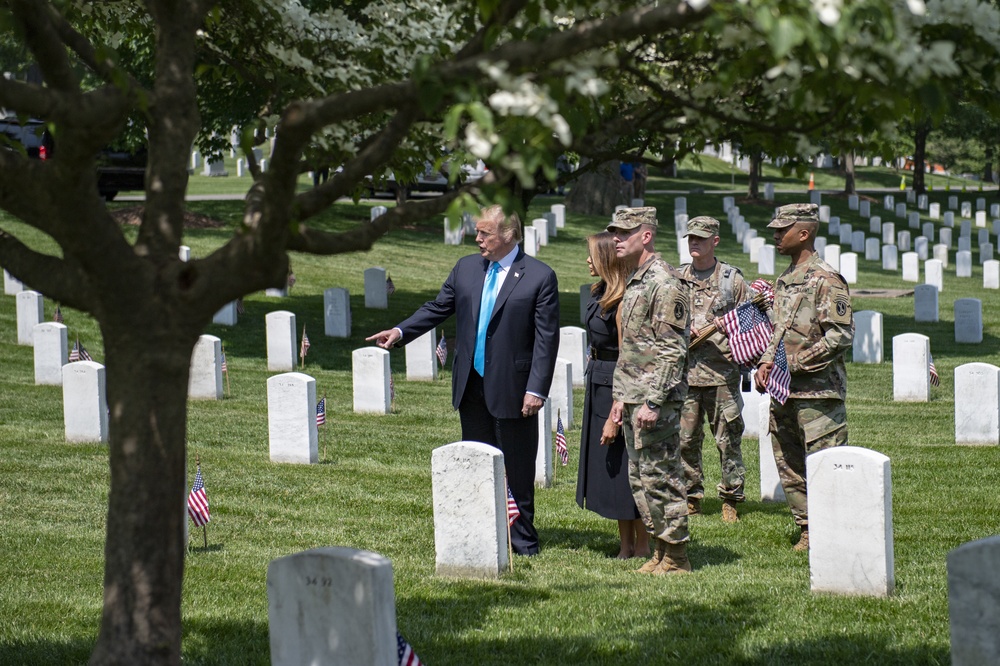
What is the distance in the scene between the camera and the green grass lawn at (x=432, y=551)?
595cm

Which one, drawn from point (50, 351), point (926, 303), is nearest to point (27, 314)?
point (50, 351)

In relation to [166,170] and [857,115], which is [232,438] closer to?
[166,170]

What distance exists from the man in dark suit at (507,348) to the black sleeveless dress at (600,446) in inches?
10.8

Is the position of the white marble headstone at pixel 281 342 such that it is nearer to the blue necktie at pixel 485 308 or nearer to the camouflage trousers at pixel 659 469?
the blue necktie at pixel 485 308

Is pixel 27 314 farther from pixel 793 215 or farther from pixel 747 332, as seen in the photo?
pixel 793 215

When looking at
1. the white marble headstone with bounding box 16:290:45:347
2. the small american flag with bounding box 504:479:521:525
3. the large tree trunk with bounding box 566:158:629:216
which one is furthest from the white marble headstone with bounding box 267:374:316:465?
the large tree trunk with bounding box 566:158:629:216

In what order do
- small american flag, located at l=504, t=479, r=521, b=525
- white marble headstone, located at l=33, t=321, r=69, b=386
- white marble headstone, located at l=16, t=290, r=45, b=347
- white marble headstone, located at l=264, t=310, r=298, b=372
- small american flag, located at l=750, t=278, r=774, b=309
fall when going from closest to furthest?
small american flag, located at l=504, t=479, r=521, b=525, small american flag, located at l=750, t=278, r=774, b=309, white marble headstone, located at l=33, t=321, r=69, b=386, white marble headstone, located at l=264, t=310, r=298, b=372, white marble headstone, located at l=16, t=290, r=45, b=347

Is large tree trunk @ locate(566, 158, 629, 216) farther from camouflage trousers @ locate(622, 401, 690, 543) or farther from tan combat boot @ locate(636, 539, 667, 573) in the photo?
camouflage trousers @ locate(622, 401, 690, 543)

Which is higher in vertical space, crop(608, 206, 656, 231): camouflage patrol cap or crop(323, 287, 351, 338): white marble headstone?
crop(608, 206, 656, 231): camouflage patrol cap

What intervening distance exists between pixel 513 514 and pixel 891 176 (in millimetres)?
62459

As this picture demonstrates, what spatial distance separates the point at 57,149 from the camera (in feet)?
13.4

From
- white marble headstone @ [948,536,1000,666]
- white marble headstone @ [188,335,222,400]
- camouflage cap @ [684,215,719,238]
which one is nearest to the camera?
white marble headstone @ [948,536,1000,666]

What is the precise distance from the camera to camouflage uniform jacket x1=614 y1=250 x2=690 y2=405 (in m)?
7.01

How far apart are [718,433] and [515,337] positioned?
219 cm
